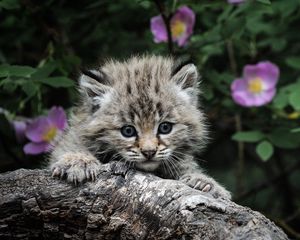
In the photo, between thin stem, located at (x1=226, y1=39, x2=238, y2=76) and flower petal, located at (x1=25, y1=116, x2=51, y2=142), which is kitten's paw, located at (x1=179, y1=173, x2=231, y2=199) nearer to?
flower petal, located at (x1=25, y1=116, x2=51, y2=142)

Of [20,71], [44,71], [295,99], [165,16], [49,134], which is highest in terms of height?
[165,16]

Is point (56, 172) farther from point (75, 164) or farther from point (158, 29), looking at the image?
point (158, 29)

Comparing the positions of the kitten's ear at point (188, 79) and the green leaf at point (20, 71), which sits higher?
the green leaf at point (20, 71)

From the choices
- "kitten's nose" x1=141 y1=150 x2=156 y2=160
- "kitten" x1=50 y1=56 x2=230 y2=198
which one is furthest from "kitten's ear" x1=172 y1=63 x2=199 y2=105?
"kitten's nose" x1=141 y1=150 x2=156 y2=160

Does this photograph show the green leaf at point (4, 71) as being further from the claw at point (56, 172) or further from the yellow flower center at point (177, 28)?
the yellow flower center at point (177, 28)

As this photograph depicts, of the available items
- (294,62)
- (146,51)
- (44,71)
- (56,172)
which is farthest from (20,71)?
(294,62)

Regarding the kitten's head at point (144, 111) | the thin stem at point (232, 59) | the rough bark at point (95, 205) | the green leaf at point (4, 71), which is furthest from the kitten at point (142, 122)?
the thin stem at point (232, 59)

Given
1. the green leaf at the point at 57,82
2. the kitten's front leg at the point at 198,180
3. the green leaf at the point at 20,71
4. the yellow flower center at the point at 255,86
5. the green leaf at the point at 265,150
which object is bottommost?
the green leaf at the point at 265,150
